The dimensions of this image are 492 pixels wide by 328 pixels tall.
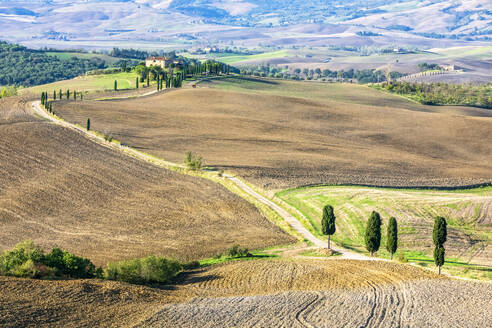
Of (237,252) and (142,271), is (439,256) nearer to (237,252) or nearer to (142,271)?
(237,252)

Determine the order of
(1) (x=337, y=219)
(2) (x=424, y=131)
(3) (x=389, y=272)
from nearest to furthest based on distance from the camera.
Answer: (3) (x=389, y=272)
(1) (x=337, y=219)
(2) (x=424, y=131)

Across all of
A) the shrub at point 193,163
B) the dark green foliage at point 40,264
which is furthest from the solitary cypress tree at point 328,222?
the shrub at point 193,163

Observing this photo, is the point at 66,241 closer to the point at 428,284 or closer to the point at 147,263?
the point at 147,263

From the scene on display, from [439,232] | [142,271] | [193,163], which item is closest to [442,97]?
[193,163]

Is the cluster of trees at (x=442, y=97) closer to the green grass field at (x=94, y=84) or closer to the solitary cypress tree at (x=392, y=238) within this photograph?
the green grass field at (x=94, y=84)

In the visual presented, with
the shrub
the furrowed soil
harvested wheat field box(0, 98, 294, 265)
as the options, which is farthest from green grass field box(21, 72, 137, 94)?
the furrowed soil

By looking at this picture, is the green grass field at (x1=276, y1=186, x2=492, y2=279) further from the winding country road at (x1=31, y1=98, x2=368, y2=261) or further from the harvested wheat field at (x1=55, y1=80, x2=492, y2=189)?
the harvested wheat field at (x1=55, y1=80, x2=492, y2=189)

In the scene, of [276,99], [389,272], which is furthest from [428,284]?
[276,99]
